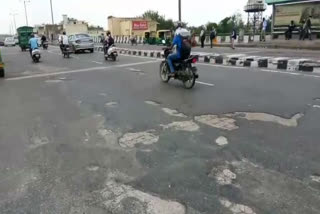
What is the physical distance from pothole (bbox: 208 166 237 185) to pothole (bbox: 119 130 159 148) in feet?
4.47

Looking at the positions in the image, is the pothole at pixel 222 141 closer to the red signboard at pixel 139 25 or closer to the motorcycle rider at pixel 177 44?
the motorcycle rider at pixel 177 44

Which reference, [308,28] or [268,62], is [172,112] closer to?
[268,62]

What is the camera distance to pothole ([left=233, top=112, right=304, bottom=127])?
6262 mm

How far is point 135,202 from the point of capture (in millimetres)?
3572

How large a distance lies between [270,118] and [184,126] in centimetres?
164

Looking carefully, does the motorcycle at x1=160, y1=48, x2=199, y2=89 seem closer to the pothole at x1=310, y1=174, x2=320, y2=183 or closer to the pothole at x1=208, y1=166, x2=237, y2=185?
the pothole at x1=208, y1=166, x2=237, y2=185

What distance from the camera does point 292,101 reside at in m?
8.05

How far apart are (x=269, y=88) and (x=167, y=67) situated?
3208 mm

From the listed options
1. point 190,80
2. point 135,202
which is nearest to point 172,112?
point 190,80

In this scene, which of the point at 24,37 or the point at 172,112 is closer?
the point at 172,112

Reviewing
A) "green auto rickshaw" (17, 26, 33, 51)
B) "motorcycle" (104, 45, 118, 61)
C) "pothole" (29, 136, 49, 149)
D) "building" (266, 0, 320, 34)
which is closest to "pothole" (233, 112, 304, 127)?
"pothole" (29, 136, 49, 149)

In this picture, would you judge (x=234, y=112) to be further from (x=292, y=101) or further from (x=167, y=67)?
(x=167, y=67)

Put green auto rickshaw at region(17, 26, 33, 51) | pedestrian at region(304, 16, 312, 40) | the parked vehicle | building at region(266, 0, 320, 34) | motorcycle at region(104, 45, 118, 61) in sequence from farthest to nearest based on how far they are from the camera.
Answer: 1. green auto rickshaw at region(17, 26, 33, 51)
2. the parked vehicle
3. building at region(266, 0, 320, 34)
4. pedestrian at region(304, 16, 312, 40)
5. motorcycle at region(104, 45, 118, 61)

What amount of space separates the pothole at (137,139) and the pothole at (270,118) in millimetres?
2004
